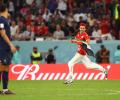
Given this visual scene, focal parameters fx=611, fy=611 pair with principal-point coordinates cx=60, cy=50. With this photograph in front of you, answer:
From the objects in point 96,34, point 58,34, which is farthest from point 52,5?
point 96,34

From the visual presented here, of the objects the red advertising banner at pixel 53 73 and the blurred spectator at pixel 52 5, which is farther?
the blurred spectator at pixel 52 5

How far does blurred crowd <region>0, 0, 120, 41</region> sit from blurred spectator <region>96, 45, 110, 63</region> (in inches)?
37.5

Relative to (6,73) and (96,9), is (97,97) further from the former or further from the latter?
(96,9)

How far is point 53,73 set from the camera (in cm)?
2356

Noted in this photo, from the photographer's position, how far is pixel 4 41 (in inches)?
600

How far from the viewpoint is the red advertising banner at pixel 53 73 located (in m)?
23.4

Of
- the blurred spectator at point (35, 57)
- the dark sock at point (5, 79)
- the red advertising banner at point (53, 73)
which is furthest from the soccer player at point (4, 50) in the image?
the blurred spectator at point (35, 57)

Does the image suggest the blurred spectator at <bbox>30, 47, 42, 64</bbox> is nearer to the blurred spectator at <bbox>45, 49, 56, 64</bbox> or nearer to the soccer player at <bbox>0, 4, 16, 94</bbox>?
the blurred spectator at <bbox>45, 49, 56, 64</bbox>

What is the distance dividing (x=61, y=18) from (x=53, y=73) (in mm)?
6305

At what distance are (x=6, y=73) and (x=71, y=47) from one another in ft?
43.2

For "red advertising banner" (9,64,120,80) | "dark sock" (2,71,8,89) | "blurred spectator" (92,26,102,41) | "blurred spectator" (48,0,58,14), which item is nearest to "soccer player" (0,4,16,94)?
"dark sock" (2,71,8,89)

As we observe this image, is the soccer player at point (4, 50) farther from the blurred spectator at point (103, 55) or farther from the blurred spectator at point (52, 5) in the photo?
the blurred spectator at point (52, 5)

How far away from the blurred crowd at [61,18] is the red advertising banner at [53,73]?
4709mm

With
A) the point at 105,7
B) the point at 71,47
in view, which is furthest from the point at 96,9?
the point at 71,47
